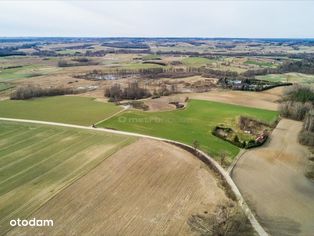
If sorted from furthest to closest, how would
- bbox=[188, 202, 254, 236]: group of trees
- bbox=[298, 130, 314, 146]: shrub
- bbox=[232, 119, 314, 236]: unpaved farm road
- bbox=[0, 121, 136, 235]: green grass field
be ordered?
bbox=[298, 130, 314, 146]: shrub
bbox=[0, 121, 136, 235]: green grass field
bbox=[232, 119, 314, 236]: unpaved farm road
bbox=[188, 202, 254, 236]: group of trees

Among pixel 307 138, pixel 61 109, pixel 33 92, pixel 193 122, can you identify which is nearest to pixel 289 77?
pixel 193 122

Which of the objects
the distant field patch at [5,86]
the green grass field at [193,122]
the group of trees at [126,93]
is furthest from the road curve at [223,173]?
the distant field patch at [5,86]

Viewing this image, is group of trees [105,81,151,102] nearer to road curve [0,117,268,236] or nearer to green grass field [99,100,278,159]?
green grass field [99,100,278,159]

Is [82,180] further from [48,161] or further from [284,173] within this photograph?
[284,173]

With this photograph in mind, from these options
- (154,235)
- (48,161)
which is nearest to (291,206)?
(154,235)

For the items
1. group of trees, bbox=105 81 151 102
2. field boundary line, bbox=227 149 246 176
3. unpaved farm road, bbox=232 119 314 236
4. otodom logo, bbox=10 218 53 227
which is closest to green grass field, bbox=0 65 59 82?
group of trees, bbox=105 81 151 102

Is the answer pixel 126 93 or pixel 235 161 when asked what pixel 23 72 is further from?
pixel 235 161
